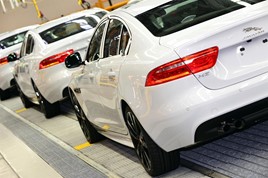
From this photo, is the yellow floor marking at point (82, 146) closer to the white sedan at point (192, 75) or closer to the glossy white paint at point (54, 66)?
the glossy white paint at point (54, 66)

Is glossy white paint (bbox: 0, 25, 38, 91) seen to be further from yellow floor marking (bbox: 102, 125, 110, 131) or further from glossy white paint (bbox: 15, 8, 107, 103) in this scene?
yellow floor marking (bbox: 102, 125, 110, 131)

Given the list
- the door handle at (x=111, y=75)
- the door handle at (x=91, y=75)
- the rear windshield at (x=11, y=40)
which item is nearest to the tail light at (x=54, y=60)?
the door handle at (x=91, y=75)

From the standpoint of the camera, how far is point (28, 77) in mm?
10578

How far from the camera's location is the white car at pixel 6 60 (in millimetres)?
14180

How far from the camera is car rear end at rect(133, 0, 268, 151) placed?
13.8 feet

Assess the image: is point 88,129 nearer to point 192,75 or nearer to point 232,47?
point 192,75

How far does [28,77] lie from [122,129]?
5495 mm

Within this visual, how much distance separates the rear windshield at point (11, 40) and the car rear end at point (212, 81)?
11.0m

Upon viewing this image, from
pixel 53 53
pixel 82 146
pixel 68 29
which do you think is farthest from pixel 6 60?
pixel 82 146

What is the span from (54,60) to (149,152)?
4698mm

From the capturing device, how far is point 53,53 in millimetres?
9086

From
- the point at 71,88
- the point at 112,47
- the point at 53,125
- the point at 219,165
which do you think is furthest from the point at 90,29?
the point at 219,165

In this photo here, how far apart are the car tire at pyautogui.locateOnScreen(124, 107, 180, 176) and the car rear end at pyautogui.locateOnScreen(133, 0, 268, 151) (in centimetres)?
29

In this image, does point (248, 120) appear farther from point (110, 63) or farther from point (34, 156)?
point (34, 156)
